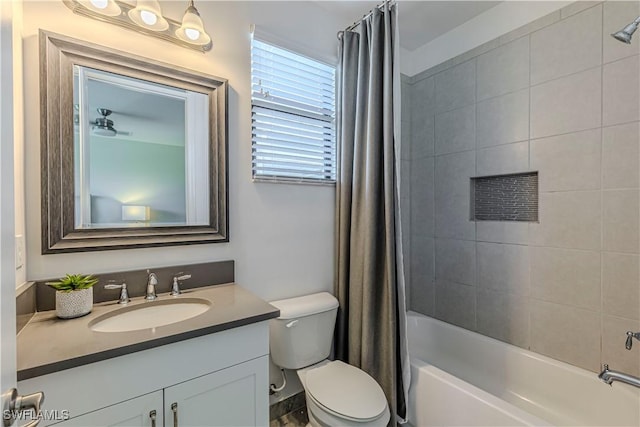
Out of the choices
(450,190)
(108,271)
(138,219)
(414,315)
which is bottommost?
(414,315)

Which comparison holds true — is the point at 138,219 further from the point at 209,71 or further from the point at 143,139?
the point at 209,71

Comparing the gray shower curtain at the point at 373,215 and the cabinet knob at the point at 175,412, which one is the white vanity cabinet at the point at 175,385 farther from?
the gray shower curtain at the point at 373,215

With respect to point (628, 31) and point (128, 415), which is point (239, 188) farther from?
point (628, 31)

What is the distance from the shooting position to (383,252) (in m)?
1.69

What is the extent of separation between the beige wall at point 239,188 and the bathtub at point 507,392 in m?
0.86

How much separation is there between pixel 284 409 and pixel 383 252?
3.65 feet

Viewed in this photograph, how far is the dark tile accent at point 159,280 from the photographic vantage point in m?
1.14

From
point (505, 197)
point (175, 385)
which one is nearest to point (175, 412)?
point (175, 385)

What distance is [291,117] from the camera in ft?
5.95

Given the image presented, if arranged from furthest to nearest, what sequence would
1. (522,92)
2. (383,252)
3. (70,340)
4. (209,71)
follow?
(522,92) < (383,252) < (209,71) < (70,340)

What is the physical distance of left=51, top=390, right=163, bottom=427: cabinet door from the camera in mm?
843

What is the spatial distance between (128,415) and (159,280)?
0.58 metres

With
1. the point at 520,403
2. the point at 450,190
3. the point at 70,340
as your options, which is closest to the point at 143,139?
the point at 70,340

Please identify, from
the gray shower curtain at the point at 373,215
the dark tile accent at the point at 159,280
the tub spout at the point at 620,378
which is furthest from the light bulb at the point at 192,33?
the tub spout at the point at 620,378
